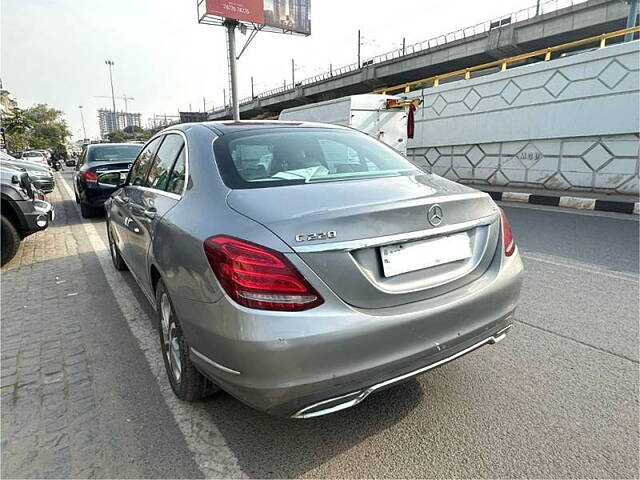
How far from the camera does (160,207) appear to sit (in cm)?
251

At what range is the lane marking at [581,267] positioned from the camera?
418 cm

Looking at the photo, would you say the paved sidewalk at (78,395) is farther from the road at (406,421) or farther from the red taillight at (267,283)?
the red taillight at (267,283)

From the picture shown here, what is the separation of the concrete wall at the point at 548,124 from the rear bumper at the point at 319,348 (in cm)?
962

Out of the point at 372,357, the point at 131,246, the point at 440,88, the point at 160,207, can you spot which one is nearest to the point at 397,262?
the point at 372,357

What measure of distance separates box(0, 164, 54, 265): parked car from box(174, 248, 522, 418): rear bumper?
4.58 metres

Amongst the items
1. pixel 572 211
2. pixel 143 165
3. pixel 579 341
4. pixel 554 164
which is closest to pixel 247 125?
pixel 143 165

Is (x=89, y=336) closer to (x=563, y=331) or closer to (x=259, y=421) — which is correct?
(x=259, y=421)

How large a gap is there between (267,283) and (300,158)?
1.09 metres

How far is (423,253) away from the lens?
183 cm

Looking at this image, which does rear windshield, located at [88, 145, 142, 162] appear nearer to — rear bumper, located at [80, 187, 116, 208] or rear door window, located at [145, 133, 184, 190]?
rear bumper, located at [80, 187, 116, 208]

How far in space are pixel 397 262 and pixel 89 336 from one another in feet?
8.90

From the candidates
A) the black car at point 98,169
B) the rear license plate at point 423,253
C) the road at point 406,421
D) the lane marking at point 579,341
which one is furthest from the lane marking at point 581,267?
the black car at point 98,169

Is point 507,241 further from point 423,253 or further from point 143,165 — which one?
point 143,165

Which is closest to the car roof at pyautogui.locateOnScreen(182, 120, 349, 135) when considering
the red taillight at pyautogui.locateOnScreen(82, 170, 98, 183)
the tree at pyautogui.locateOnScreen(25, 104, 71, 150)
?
the red taillight at pyautogui.locateOnScreen(82, 170, 98, 183)
